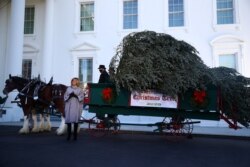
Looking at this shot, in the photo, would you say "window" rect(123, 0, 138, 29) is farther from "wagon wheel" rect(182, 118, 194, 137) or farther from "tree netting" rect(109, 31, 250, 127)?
"tree netting" rect(109, 31, 250, 127)

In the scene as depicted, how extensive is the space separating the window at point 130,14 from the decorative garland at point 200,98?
10.8 metres

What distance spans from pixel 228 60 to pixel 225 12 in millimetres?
2780

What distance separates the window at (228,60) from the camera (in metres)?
17.5

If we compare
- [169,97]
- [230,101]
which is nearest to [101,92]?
[169,97]

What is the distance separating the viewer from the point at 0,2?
70.2ft

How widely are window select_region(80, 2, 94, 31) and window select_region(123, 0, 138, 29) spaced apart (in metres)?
2.19

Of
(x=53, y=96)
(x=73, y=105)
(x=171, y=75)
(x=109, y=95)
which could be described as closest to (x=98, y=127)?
(x=73, y=105)

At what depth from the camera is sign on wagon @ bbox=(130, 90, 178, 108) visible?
30.3 feet

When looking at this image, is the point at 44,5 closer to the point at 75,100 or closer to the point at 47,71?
the point at 47,71

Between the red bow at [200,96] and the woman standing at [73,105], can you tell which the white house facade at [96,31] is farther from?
the red bow at [200,96]

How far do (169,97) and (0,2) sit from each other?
16760mm

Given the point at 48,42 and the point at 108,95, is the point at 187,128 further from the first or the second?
the point at 48,42

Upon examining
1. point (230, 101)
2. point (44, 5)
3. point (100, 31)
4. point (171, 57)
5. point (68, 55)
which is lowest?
point (230, 101)

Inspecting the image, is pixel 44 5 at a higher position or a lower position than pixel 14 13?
higher
